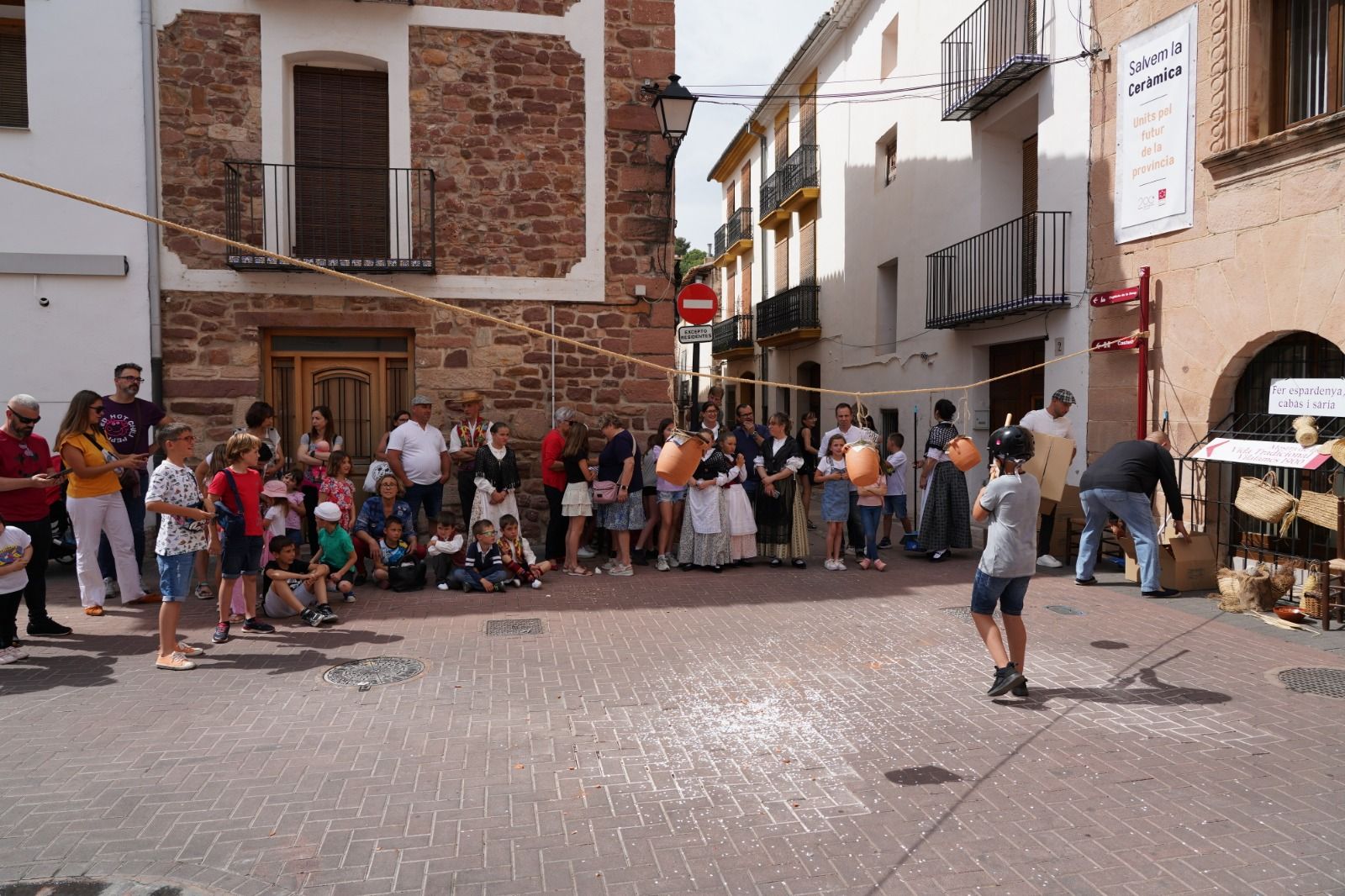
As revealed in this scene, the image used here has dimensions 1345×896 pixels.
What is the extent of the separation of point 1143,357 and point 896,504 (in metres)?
3.08

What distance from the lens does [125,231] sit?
32.7 feet

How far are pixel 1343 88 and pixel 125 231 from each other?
12027 mm

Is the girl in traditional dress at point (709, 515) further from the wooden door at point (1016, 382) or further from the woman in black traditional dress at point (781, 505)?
the wooden door at point (1016, 382)

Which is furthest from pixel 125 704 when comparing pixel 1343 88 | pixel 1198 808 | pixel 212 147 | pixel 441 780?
pixel 1343 88

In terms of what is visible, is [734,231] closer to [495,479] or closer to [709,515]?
[709,515]

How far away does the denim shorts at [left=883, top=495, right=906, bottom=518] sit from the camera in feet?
35.6

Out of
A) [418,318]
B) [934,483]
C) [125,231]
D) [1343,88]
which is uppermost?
[1343,88]

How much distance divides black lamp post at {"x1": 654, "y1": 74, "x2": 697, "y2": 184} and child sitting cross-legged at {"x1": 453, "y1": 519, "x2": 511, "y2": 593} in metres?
4.98

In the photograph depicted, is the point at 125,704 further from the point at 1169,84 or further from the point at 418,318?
the point at 1169,84

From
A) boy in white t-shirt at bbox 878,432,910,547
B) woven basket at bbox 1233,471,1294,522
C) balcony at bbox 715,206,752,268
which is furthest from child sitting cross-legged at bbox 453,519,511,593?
balcony at bbox 715,206,752,268

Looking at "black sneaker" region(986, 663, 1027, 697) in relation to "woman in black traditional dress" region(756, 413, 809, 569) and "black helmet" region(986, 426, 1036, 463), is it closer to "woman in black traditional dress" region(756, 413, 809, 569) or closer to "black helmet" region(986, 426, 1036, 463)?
"black helmet" region(986, 426, 1036, 463)

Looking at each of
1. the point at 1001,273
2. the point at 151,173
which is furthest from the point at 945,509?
the point at 151,173

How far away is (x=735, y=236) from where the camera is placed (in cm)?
2791

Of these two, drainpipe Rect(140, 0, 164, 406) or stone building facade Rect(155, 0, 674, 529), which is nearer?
drainpipe Rect(140, 0, 164, 406)
